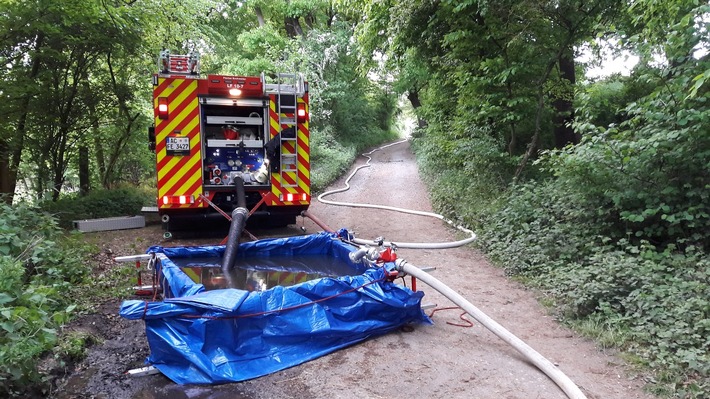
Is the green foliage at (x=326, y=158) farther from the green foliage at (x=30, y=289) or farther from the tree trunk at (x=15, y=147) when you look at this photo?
the green foliage at (x=30, y=289)

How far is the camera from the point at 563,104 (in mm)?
10180

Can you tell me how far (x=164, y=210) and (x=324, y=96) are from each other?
15144 millimetres

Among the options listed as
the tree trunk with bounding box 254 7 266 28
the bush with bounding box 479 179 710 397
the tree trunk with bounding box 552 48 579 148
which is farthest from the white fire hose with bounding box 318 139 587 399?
the tree trunk with bounding box 254 7 266 28

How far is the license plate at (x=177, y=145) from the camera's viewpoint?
6.95 meters

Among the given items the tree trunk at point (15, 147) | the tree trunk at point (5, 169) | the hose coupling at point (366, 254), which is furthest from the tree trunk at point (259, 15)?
the hose coupling at point (366, 254)

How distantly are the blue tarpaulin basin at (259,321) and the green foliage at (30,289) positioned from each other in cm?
52

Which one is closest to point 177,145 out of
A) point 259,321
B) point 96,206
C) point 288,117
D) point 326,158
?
point 288,117

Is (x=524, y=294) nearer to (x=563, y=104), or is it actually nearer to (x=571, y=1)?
(x=571, y=1)

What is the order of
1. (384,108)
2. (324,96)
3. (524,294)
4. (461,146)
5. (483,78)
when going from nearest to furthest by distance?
(524,294) < (483,78) < (461,146) < (324,96) < (384,108)

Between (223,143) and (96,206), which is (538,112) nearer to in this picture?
(223,143)

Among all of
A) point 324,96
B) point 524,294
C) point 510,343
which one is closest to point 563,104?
point 524,294

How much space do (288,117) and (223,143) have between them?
1.13 metres

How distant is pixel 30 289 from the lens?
11.1 ft

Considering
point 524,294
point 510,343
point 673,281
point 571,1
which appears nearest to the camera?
point 510,343
